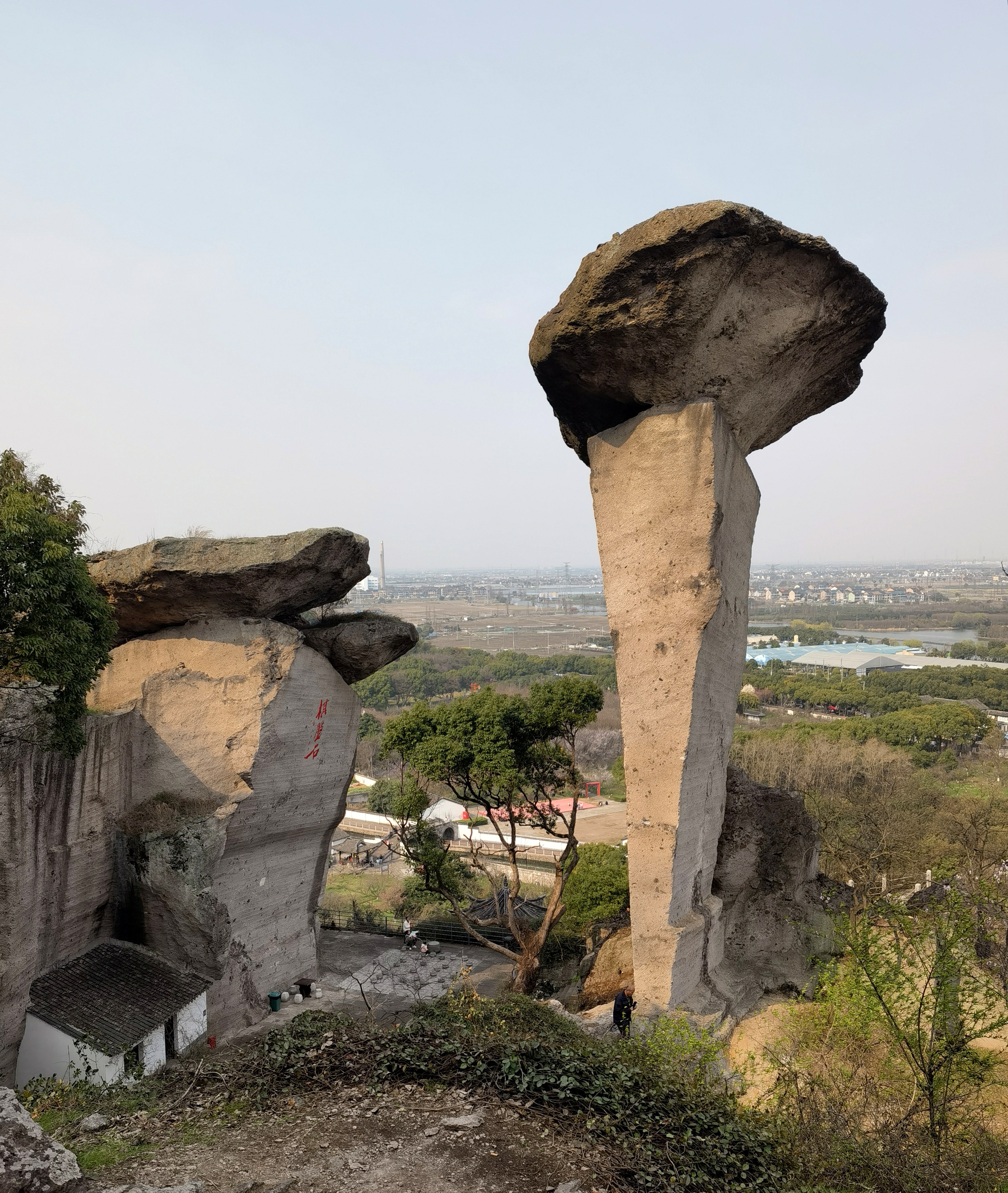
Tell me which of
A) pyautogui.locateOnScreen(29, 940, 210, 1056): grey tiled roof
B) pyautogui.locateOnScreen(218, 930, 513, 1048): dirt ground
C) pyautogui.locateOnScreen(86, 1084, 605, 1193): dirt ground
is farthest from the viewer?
pyautogui.locateOnScreen(218, 930, 513, 1048): dirt ground

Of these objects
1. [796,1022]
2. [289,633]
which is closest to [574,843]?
[796,1022]

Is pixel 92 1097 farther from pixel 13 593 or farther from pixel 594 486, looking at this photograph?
pixel 594 486

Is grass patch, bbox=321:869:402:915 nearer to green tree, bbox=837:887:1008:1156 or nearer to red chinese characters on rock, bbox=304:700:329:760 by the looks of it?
red chinese characters on rock, bbox=304:700:329:760

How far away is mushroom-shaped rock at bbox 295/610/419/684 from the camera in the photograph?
1345 centimetres

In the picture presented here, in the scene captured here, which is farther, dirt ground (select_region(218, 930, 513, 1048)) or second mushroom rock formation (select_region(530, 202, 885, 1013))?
dirt ground (select_region(218, 930, 513, 1048))

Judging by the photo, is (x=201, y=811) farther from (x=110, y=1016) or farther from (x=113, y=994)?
(x=110, y=1016)

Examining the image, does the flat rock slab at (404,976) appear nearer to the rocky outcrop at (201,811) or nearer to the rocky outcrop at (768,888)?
the rocky outcrop at (201,811)

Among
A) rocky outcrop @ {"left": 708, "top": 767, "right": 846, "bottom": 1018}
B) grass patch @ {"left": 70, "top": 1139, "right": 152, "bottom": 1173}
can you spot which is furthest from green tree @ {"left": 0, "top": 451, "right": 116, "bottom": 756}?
rocky outcrop @ {"left": 708, "top": 767, "right": 846, "bottom": 1018}

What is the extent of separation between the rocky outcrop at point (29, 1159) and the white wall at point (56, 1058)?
17.0 ft

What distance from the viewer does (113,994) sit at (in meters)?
10.5

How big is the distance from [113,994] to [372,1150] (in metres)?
6.33

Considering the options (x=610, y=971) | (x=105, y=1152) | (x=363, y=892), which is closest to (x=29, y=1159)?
(x=105, y=1152)

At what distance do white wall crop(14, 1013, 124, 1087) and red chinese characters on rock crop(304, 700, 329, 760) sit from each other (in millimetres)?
4958

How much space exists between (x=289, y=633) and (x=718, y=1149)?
9293mm
